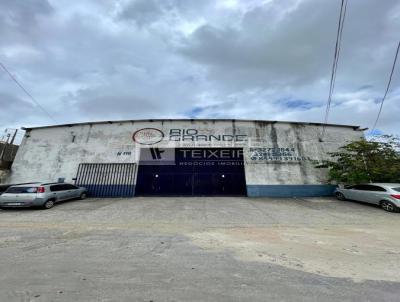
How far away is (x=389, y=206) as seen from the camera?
35.9ft

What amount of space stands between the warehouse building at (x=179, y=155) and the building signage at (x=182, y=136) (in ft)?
0.27

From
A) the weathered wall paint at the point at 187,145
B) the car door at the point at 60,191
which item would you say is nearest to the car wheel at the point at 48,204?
the car door at the point at 60,191

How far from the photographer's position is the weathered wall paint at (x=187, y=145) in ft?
55.4

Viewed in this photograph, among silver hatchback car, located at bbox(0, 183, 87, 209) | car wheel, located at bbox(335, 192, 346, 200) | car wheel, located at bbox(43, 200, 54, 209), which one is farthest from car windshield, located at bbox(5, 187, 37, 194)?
car wheel, located at bbox(335, 192, 346, 200)

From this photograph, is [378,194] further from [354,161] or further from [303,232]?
[303,232]

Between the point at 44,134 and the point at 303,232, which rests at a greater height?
the point at 44,134

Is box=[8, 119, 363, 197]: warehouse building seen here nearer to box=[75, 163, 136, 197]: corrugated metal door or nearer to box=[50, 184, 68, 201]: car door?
box=[75, 163, 136, 197]: corrugated metal door

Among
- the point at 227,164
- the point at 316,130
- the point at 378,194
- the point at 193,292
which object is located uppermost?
the point at 316,130

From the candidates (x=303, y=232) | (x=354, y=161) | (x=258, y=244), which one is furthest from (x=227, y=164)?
(x=258, y=244)

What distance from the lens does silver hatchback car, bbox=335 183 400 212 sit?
35.4 feet

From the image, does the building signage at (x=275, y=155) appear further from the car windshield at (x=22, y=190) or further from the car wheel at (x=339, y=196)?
the car windshield at (x=22, y=190)

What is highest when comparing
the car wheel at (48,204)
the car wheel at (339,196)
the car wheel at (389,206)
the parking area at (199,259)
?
the car wheel at (339,196)

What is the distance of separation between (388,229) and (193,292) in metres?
7.98

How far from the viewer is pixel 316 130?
61.3 ft
